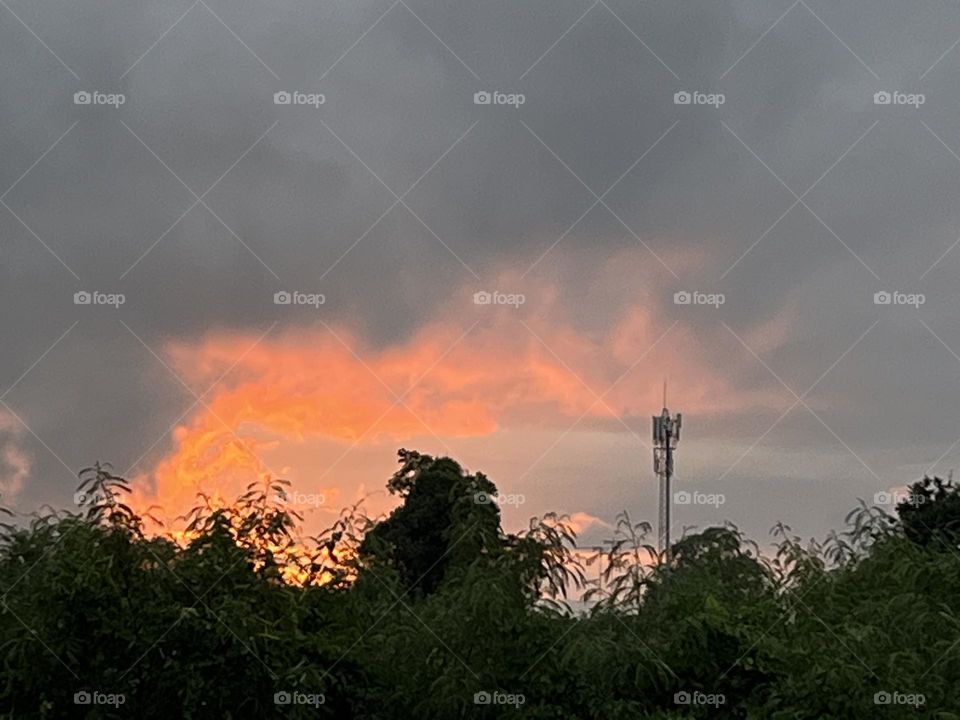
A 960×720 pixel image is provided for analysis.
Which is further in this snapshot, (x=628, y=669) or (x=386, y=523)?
(x=386, y=523)

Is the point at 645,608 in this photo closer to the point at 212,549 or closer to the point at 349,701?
the point at 349,701

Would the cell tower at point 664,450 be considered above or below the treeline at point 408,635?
above

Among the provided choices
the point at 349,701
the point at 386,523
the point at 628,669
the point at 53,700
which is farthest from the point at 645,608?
the point at 386,523

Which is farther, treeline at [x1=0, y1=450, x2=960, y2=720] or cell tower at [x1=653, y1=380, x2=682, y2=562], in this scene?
cell tower at [x1=653, y1=380, x2=682, y2=562]

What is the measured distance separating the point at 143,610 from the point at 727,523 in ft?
16.2

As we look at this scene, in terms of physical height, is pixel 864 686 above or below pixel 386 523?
below

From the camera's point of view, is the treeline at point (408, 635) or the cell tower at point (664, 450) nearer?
the treeline at point (408, 635)

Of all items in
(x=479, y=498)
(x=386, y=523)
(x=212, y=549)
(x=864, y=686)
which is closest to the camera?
(x=864, y=686)

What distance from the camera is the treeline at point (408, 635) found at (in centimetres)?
976

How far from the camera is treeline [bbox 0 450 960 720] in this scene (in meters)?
9.76

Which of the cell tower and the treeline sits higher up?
the cell tower

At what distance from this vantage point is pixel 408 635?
10055 millimetres

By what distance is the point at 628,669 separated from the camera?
32.3 feet

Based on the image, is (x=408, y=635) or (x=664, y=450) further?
(x=664, y=450)
